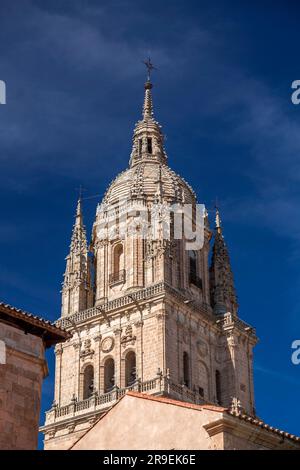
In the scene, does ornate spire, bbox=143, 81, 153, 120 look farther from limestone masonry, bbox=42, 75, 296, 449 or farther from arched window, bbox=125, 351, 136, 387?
arched window, bbox=125, 351, 136, 387

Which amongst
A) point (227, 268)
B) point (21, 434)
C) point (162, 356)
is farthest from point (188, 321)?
point (21, 434)

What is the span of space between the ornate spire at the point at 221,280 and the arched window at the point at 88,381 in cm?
788

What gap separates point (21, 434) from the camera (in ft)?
91.1

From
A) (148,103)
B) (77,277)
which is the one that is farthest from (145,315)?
(148,103)

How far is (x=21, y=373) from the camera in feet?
94.2

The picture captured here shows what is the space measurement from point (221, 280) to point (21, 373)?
31.9 m

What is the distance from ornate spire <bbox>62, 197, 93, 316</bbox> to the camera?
5709 centimetres

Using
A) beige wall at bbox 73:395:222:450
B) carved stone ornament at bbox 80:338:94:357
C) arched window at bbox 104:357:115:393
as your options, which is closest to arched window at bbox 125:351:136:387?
arched window at bbox 104:357:115:393

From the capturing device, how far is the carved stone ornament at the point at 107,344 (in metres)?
53.9

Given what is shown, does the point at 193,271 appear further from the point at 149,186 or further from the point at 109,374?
the point at 109,374

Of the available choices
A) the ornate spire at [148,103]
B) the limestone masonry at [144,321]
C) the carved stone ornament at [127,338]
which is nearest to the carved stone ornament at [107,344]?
the limestone masonry at [144,321]

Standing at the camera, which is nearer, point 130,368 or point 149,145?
point 130,368

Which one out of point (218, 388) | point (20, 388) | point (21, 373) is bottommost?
point (20, 388)
